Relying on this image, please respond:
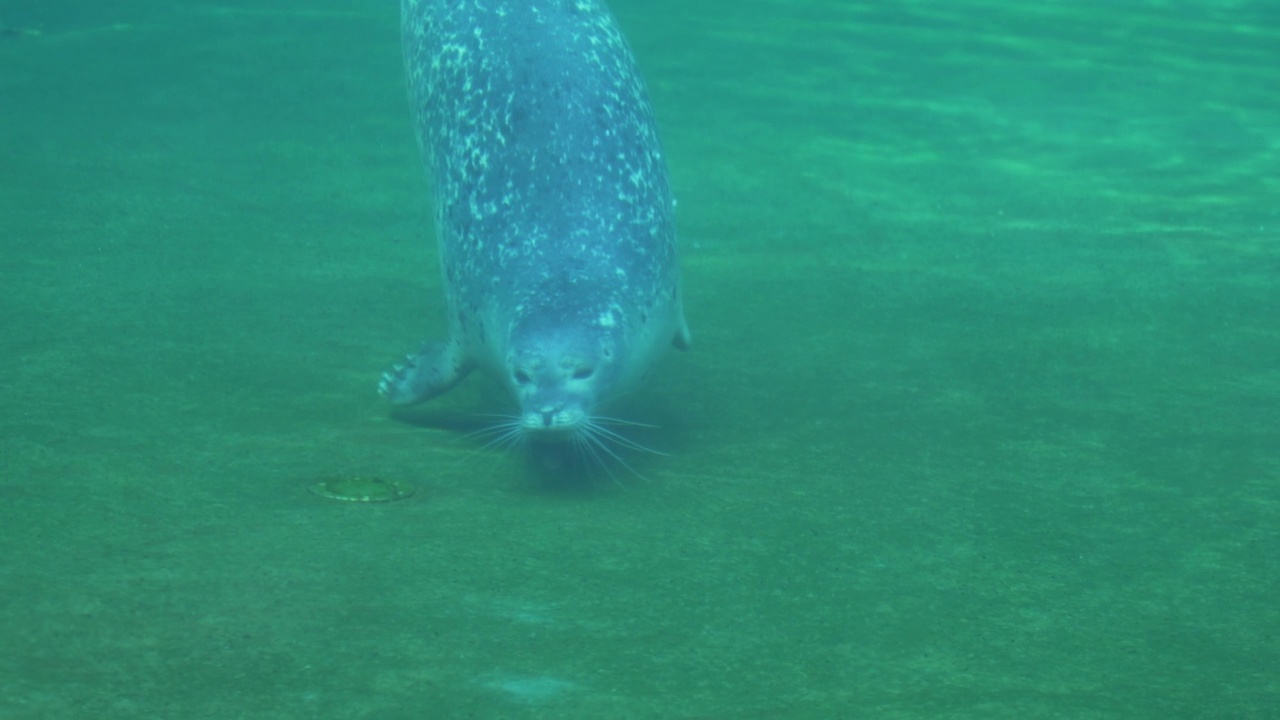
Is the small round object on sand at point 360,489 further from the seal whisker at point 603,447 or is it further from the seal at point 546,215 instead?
the seal whisker at point 603,447

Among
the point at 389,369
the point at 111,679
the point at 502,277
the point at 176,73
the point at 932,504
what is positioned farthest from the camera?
the point at 176,73

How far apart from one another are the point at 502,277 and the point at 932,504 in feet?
7.96

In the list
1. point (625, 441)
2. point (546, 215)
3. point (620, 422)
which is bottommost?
point (625, 441)

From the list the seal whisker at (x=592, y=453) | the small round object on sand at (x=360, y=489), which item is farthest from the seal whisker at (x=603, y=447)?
the small round object on sand at (x=360, y=489)

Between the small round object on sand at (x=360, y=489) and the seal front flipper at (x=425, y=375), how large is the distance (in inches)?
44.4

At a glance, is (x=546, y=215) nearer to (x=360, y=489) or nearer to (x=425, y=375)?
(x=425, y=375)

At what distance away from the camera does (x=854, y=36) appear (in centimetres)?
1599

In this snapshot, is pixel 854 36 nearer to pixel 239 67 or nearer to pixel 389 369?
pixel 239 67

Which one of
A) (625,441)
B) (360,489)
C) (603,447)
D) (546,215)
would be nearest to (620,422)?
(625,441)

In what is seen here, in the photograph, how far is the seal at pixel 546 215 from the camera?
5648 mm

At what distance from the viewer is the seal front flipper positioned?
21.0ft

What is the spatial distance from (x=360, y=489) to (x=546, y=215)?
1.82 metres

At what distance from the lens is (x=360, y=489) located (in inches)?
204

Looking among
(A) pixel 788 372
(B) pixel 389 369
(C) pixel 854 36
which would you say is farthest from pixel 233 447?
(C) pixel 854 36
